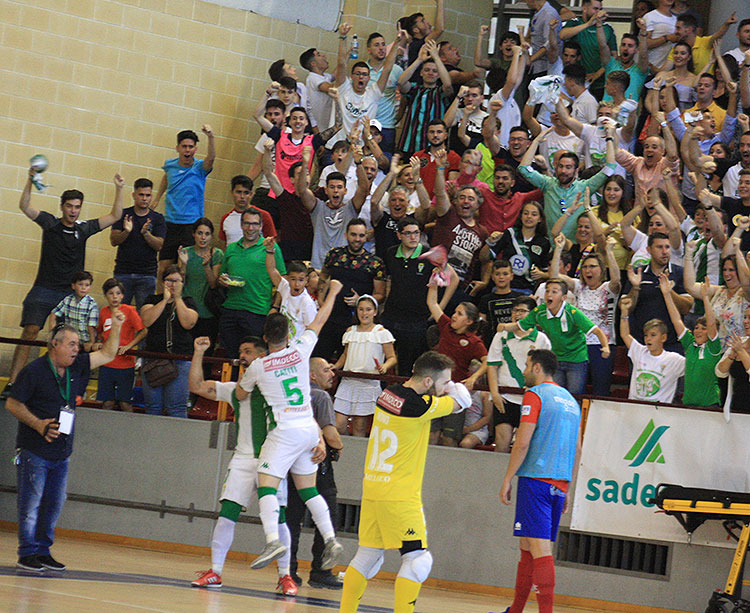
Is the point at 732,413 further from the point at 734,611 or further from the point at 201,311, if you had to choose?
the point at 201,311

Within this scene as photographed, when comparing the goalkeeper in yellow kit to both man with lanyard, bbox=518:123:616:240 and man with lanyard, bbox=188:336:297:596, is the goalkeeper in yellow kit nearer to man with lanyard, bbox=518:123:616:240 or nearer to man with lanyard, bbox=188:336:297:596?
man with lanyard, bbox=188:336:297:596

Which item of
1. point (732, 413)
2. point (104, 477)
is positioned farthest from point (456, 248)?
point (104, 477)

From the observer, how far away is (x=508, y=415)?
11266mm

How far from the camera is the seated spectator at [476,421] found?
444 inches

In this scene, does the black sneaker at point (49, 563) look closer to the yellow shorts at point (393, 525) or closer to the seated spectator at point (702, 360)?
the yellow shorts at point (393, 525)

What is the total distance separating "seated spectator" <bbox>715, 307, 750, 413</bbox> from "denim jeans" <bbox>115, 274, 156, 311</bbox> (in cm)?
652

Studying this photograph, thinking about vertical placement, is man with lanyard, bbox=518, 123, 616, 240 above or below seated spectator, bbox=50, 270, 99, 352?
above

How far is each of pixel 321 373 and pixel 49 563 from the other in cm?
278

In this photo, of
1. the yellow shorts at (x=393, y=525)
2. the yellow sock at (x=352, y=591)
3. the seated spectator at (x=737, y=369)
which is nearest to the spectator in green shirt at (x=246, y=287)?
the seated spectator at (x=737, y=369)

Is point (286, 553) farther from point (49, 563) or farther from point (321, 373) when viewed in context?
point (49, 563)

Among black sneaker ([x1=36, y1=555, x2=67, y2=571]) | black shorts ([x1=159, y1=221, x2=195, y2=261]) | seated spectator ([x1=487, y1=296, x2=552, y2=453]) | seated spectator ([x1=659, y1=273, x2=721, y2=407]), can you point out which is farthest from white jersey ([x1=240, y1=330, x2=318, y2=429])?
black shorts ([x1=159, y1=221, x2=195, y2=261])

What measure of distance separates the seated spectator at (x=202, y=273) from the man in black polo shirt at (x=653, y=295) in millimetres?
4632

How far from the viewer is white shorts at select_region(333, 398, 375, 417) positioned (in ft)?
38.2

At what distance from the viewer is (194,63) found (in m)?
15.9
